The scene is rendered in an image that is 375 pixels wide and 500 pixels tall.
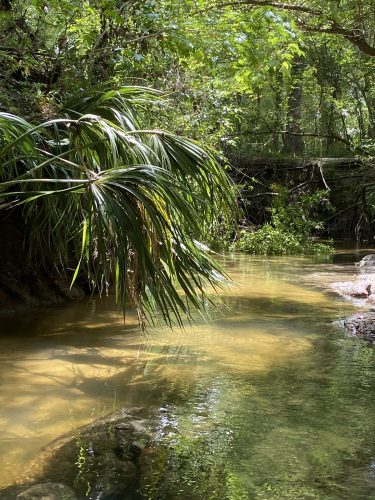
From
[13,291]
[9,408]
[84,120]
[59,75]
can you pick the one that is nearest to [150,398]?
[9,408]

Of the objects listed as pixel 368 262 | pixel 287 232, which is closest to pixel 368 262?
pixel 368 262

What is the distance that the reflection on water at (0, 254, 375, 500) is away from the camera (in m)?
2.47

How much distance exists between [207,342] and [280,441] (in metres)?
2.08

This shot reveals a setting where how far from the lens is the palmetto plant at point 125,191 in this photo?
285cm

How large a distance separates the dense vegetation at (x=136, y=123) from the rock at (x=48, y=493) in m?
1.01

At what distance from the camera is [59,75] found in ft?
21.1

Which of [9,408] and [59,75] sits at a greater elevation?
[59,75]

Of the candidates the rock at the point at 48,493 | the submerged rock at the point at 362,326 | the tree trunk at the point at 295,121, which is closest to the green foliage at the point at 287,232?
the tree trunk at the point at 295,121

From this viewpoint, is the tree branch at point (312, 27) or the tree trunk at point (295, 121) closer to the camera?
the tree branch at point (312, 27)

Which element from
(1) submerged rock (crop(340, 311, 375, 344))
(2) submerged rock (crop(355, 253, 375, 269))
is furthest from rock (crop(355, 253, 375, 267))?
(1) submerged rock (crop(340, 311, 375, 344))

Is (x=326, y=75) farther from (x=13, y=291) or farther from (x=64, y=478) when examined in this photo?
(x=64, y=478)

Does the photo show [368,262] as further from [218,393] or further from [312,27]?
[218,393]

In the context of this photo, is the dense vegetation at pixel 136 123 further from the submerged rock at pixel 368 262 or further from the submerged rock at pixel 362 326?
the submerged rock at pixel 368 262

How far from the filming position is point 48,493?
2.20 metres
